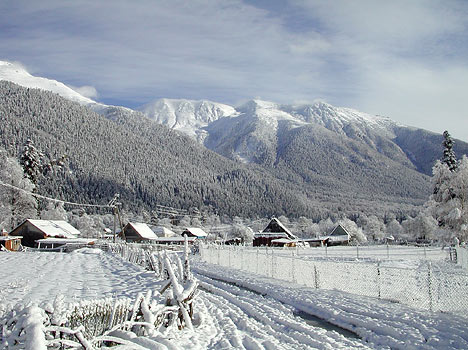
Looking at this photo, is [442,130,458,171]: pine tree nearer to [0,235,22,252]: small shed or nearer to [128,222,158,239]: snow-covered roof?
[0,235,22,252]: small shed

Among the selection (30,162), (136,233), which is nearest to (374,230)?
(136,233)

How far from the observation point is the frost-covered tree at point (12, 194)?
49.7m

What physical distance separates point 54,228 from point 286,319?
56.6 meters

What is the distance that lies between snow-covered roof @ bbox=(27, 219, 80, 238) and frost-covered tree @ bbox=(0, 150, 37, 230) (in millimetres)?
2677

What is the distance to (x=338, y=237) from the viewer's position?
9500 cm

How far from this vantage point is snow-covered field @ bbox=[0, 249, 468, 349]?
30.0ft

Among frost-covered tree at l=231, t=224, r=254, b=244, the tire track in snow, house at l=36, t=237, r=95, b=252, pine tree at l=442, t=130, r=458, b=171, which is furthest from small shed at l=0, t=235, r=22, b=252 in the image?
frost-covered tree at l=231, t=224, r=254, b=244

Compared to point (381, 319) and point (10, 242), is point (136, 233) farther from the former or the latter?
point (381, 319)

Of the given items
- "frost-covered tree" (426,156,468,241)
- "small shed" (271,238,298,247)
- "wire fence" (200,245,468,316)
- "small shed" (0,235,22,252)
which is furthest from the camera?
"small shed" (271,238,298,247)

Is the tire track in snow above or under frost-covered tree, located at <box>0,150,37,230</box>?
under

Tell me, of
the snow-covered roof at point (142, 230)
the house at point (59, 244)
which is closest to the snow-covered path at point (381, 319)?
the house at point (59, 244)

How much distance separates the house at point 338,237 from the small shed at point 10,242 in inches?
2501

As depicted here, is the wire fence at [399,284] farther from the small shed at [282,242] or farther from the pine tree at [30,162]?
the small shed at [282,242]

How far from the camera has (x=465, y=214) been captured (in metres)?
35.0
